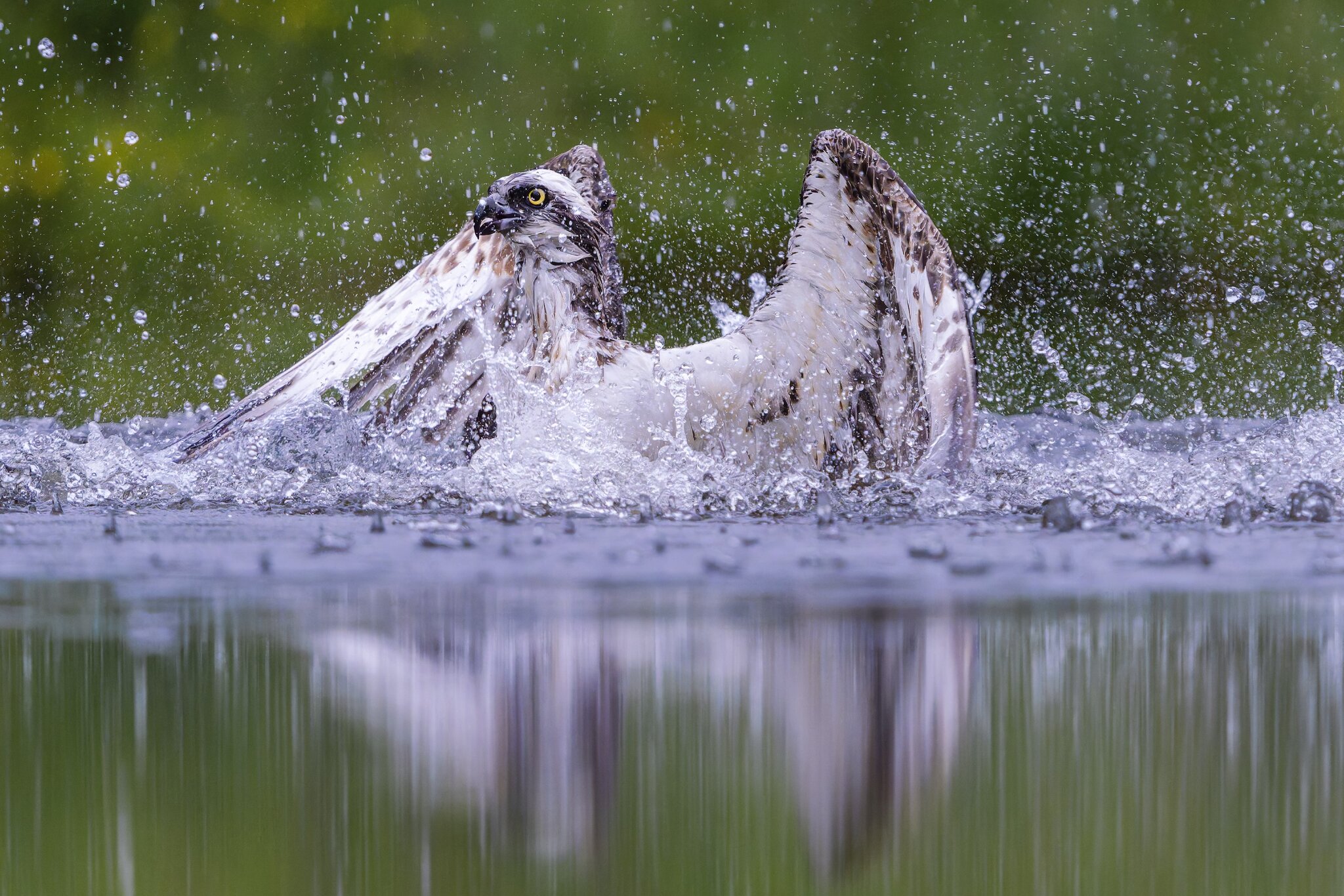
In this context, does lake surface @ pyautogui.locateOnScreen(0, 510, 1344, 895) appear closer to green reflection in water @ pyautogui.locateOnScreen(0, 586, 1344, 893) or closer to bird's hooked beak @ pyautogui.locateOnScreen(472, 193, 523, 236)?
green reflection in water @ pyautogui.locateOnScreen(0, 586, 1344, 893)

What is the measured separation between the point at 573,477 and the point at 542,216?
1000mm

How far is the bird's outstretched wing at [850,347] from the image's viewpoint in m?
5.02

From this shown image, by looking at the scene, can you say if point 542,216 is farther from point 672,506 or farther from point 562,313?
point 672,506

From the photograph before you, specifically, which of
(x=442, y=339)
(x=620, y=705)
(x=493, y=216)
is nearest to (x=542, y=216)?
(x=493, y=216)

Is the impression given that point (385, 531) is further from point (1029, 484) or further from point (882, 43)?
point (882, 43)

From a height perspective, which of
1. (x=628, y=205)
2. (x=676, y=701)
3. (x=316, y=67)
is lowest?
(x=676, y=701)

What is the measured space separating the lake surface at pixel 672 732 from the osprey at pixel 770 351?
1.81 meters

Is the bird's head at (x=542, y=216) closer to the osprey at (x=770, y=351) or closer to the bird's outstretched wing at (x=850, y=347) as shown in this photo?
the osprey at (x=770, y=351)

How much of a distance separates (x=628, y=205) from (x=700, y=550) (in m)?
9.19

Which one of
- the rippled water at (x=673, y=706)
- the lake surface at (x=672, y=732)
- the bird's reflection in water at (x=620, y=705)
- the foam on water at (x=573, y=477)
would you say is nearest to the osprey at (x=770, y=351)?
the foam on water at (x=573, y=477)

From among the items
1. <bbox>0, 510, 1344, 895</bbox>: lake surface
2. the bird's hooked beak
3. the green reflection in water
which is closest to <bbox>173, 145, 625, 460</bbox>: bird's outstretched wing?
the bird's hooked beak

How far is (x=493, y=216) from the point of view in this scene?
5109 mm

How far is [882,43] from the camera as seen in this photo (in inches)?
475

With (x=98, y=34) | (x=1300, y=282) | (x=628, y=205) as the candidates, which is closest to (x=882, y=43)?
(x=628, y=205)
